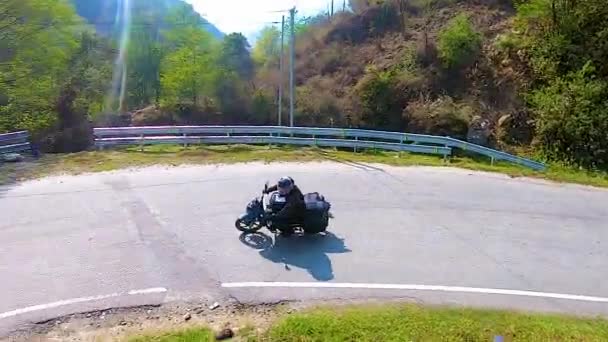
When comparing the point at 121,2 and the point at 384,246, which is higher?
the point at 121,2

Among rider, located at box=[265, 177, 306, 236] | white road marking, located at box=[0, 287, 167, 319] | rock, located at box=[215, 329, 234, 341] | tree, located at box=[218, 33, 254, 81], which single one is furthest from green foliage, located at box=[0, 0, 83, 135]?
rock, located at box=[215, 329, 234, 341]

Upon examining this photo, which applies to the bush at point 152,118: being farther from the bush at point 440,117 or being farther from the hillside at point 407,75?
the bush at point 440,117

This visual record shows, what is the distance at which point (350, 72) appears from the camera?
2766 cm

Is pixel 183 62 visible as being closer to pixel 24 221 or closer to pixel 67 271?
pixel 24 221

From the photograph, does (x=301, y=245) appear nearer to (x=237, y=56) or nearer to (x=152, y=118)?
(x=152, y=118)

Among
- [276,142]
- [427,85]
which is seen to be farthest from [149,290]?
[427,85]

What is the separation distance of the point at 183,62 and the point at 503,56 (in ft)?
56.1

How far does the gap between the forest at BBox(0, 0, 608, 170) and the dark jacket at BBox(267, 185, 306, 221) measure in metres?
11.3

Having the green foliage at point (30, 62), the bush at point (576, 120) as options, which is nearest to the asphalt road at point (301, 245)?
the bush at point (576, 120)

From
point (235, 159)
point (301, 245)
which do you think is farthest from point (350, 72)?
point (301, 245)

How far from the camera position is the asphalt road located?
6.95 meters

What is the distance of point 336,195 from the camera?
11.0 meters

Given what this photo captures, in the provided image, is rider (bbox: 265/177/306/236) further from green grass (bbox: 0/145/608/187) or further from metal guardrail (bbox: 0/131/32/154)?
metal guardrail (bbox: 0/131/32/154)

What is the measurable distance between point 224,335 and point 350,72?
912 inches
